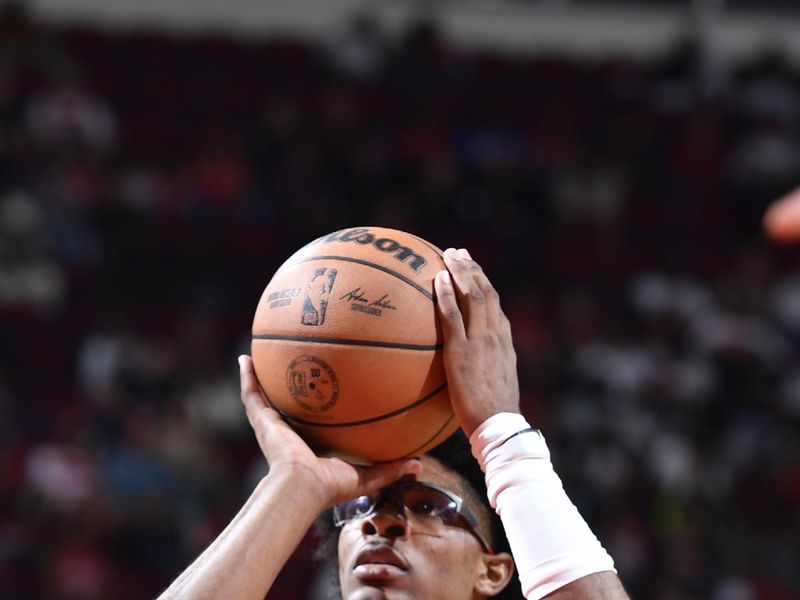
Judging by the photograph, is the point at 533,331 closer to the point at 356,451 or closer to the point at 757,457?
the point at 757,457

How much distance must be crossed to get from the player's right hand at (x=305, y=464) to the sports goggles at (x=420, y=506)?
208mm

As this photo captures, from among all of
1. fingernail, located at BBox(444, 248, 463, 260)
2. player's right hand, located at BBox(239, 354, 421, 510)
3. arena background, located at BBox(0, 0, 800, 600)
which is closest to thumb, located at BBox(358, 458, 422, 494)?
player's right hand, located at BBox(239, 354, 421, 510)

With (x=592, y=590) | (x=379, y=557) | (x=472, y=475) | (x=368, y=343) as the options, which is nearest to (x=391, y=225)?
(x=472, y=475)

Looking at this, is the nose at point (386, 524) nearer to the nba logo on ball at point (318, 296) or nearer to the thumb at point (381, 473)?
the thumb at point (381, 473)

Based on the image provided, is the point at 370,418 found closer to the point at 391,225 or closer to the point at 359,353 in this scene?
the point at 359,353

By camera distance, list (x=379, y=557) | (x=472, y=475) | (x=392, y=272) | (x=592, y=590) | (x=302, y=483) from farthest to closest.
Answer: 1. (x=472, y=475)
2. (x=379, y=557)
3. (x=392, y=272)
4. (x=302, y=483)
5. (x=592, y=590)

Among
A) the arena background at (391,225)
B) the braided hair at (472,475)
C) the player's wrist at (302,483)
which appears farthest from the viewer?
the arena background at (391,225)

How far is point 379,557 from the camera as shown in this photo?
276cm

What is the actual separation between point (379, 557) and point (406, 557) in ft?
0.20

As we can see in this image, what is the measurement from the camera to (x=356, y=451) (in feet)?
8.22

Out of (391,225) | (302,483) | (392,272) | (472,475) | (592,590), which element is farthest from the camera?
(391,225)

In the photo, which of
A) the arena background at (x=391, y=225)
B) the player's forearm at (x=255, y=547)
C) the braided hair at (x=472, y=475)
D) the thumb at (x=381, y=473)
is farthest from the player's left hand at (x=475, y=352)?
the arena background at (x=391, y=225)

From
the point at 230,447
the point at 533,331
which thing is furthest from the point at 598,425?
the point at 230,447

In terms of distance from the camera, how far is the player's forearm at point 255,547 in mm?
2258
